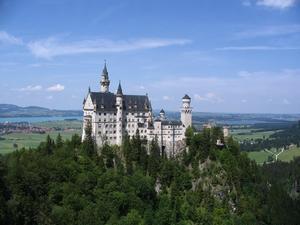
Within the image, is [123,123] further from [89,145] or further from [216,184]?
[216,184]

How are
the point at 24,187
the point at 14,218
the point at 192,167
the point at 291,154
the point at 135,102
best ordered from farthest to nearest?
the point at 291,154 < the point at 135,102 < the point at 192,167 < the point at 24,187 < the point at 14,218

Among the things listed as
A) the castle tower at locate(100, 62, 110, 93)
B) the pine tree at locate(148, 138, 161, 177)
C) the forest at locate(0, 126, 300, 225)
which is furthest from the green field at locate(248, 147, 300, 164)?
the pine tree at locate(148, 138, 161, 177)

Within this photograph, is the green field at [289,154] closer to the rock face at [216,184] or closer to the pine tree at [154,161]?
the rock face at [216,184]

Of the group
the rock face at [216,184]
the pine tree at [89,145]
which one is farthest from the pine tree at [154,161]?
the pine tree at [89,145]

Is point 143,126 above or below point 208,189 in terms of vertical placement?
above

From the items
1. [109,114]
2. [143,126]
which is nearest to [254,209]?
[143,126]

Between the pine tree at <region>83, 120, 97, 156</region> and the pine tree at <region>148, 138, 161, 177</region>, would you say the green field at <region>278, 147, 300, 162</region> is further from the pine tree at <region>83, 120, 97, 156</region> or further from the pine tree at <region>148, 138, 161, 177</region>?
the pine tree at <region>83, 120, 97, 156</region>

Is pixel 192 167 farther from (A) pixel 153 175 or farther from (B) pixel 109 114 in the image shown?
(B) pixel 109 114
